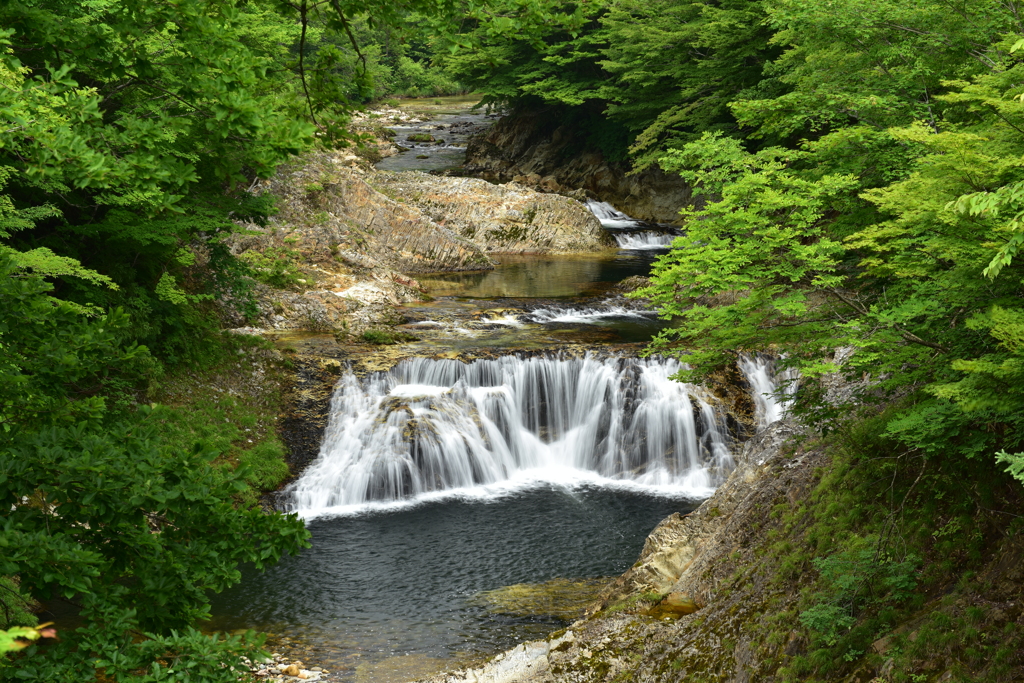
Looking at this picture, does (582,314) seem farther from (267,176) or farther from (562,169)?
(562,169)

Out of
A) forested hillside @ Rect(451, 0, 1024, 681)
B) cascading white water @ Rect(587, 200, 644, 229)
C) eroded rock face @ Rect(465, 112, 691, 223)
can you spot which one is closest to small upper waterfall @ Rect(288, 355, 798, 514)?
forested hillside @ Rect(451, 0, 1024, 681)

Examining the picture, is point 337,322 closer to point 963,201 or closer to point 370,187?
point 370,187

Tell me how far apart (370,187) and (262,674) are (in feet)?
64.4

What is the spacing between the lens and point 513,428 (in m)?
15.5

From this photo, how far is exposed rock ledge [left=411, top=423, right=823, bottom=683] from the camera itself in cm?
647

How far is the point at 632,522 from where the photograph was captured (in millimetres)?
12875

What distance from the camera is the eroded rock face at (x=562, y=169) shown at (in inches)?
1380

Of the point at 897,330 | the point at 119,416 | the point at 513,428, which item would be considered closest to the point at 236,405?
the point at 513,428

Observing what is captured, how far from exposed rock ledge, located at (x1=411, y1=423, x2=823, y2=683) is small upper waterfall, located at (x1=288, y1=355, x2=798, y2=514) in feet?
18.5

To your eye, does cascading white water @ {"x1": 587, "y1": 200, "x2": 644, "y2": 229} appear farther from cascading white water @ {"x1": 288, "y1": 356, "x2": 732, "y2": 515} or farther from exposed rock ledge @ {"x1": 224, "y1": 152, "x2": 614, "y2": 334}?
cascading white water @ {"x1": 288, "y1": 356, "x2": 732, "y2": 515}

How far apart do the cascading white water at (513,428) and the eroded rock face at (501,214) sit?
12.8 metres

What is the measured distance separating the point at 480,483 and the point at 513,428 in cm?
144

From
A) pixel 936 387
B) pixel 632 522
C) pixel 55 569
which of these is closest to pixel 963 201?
pixel 936 387

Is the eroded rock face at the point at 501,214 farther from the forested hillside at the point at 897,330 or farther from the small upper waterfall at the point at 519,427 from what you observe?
the forested hillside at the point at 897,330
